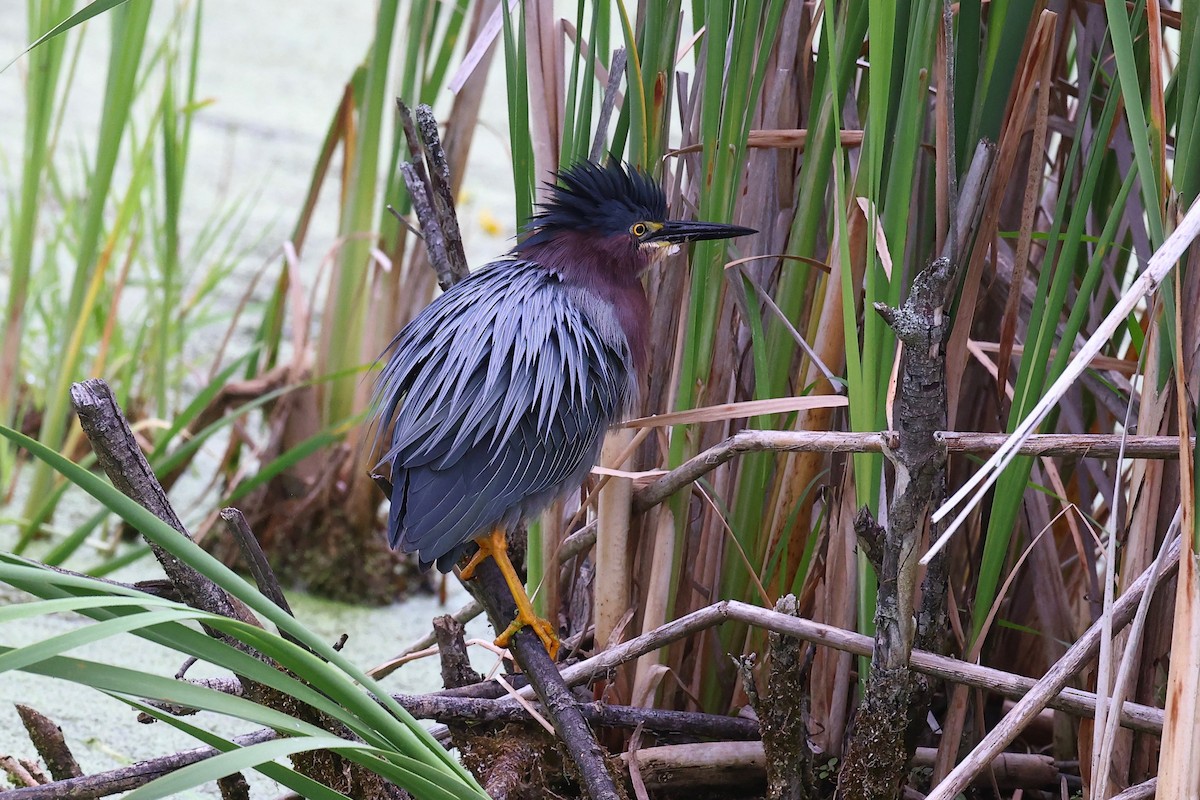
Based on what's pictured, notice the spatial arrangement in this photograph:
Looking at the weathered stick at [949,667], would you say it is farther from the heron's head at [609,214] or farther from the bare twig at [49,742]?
the bare twig at [49,742]

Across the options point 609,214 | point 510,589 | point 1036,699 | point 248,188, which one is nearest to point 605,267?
point 609,214

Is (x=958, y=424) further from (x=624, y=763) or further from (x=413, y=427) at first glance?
(x=413, y=427)

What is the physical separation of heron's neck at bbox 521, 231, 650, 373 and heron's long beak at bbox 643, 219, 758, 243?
0.07m

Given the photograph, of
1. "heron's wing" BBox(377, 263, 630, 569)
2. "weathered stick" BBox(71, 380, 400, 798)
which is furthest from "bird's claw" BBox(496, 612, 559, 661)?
"weathered stick" BBox(71, 380, 400, 798)

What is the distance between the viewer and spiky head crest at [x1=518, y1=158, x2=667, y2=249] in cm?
166

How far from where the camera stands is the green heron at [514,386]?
154cm

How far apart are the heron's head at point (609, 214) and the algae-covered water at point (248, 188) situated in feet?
1.59

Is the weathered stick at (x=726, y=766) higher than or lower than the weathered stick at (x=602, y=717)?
lower

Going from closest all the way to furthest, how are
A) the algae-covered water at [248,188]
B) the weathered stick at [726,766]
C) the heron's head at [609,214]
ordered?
the weathered stick at [726,766] → the heron's head at [609,214] → the algae-covered water at [248,188]

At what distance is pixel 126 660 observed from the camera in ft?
7.06

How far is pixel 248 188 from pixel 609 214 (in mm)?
3147

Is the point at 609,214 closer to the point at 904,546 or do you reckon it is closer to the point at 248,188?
the point at 904,546

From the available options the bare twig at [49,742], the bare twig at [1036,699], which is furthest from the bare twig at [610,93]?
the bare twig at [49,742]

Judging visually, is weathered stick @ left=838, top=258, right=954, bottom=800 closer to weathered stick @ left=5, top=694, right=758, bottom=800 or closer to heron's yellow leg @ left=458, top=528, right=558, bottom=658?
weathered stick @ left=5, top=694, right=758, bottom=800
